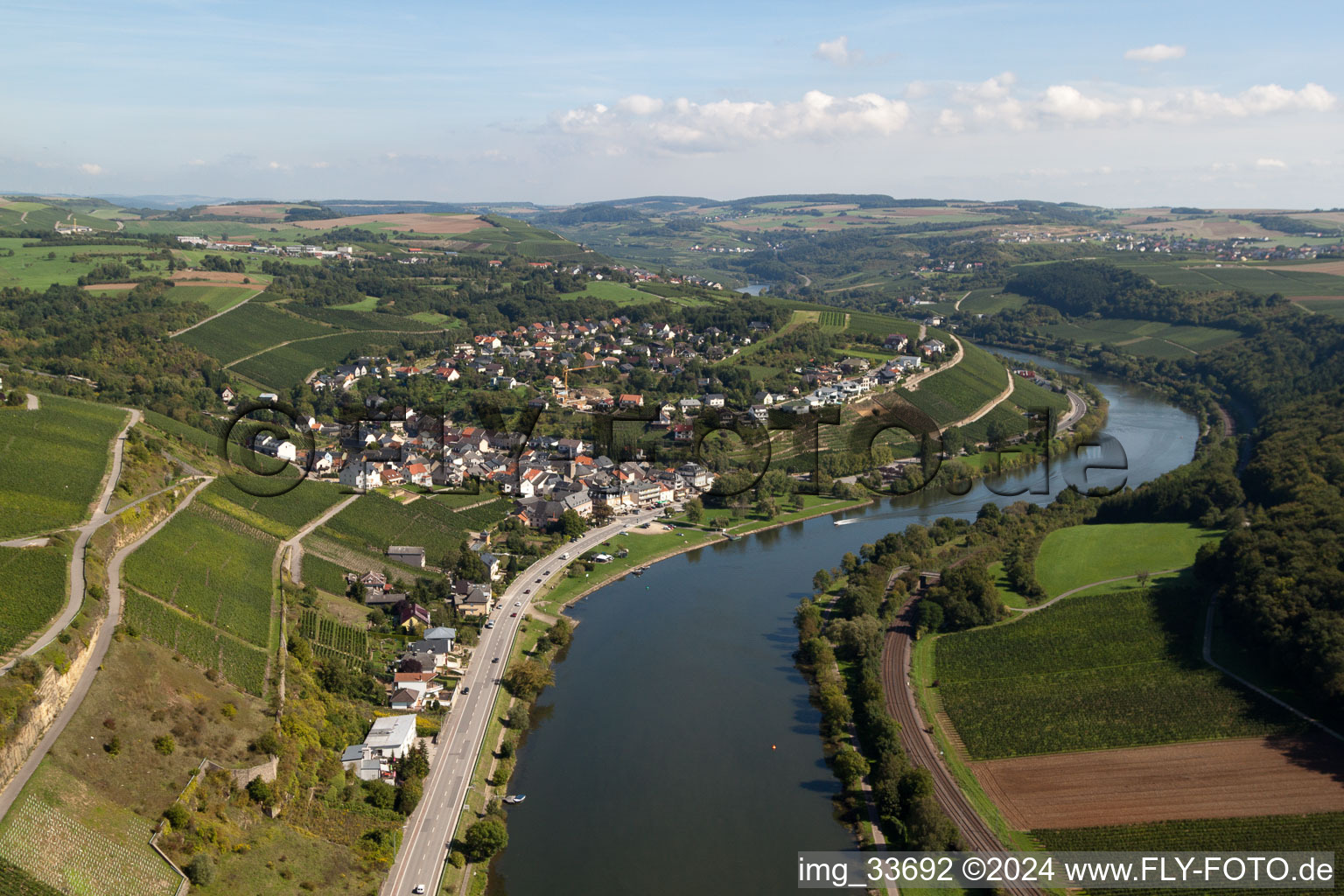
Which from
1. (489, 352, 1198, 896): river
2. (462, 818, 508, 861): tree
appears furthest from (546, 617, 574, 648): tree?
(462, 818, 508, 861): tree

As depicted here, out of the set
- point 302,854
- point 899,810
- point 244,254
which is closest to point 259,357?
point 244,254

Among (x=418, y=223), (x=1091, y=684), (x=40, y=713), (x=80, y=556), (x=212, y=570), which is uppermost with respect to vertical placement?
Answer: (x=418, y=223)

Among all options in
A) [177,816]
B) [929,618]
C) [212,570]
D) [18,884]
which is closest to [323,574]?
[212,570]

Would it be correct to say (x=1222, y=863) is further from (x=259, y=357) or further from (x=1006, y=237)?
(x=1006, y=237)

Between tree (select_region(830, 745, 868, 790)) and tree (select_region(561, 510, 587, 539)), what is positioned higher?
tree (select_region(561, 510, 587, 539))

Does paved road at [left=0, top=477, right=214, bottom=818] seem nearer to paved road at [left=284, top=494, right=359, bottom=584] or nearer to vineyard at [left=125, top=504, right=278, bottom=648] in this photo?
vineyard at [left=125, top=504, right=278, bottom=648]

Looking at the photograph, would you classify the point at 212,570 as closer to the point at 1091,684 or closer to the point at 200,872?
the point at 200,872
